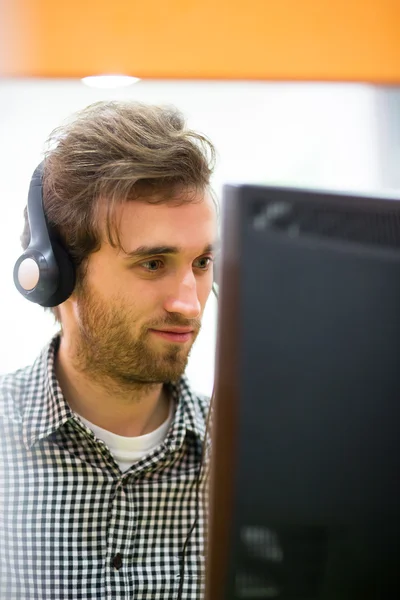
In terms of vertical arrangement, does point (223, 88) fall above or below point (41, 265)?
above

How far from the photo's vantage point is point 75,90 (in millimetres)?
1481

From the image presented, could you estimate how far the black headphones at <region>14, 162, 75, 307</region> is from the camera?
1.22m

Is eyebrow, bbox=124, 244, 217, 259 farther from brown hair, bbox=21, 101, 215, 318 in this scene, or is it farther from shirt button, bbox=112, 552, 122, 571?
shirt button, bbox=112, 552, 122, 571

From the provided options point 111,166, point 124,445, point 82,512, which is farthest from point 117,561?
point 111,166

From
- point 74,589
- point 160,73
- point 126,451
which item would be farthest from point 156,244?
point 74,589

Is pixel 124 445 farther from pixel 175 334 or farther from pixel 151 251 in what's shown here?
pixel 151 251

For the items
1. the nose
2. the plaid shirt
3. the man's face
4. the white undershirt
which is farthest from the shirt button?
the nose

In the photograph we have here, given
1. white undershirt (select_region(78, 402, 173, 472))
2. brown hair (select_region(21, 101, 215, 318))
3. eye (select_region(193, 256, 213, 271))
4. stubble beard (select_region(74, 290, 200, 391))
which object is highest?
brown hair (select_region(21, 101, 215, 318))

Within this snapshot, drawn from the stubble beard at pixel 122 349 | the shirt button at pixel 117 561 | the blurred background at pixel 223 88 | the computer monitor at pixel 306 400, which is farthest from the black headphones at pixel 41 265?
the computer monitor at pixel 306 400

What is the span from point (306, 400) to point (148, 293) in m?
0.82

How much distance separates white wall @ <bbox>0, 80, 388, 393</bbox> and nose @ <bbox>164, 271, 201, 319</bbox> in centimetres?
24

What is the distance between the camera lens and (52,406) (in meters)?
1.34

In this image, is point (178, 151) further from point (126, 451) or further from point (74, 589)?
point (74, 589)

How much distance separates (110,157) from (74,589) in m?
0.83
